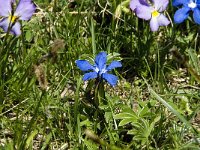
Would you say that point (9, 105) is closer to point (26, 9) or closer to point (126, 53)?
point (26, 9)

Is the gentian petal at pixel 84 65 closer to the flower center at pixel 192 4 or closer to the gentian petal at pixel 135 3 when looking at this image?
the gentian petal at pixel 135 3

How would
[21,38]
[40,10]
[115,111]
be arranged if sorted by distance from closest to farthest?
1. [115,111]
2. [21,38]
3. [40,10]

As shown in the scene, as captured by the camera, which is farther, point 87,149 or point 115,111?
point 115,111

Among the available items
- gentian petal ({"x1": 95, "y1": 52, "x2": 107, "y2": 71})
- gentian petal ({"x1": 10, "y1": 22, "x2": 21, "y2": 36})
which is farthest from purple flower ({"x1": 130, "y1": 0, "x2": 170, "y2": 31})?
gentian petal ({"x1": 10, "y1": 22, "x2": 21, "y2": 36})

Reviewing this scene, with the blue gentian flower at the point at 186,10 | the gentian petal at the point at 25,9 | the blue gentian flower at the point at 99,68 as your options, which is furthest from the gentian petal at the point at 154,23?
the gentian petal at the point at 25,9

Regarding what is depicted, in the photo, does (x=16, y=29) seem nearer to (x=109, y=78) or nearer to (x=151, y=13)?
(x=109, y=78)

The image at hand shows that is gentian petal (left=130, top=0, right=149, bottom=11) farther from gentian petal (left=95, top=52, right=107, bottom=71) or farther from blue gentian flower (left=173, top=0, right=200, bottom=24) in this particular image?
gentian petal (left=95, top=52, right=107, bottom=71)

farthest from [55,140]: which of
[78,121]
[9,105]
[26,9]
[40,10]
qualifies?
[40,10]
